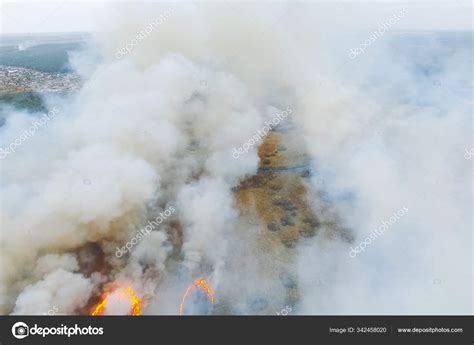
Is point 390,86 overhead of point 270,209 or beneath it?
beneath

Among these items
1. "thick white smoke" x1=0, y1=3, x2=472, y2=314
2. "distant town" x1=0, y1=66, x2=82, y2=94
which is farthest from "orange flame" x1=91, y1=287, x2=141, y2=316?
"distant town" x1=0, y1=66, x2=82, y2=94

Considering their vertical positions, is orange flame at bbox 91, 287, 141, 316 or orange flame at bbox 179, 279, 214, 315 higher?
orange flame at bbox 91, 287, 141, 316

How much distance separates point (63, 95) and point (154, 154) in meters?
32.3

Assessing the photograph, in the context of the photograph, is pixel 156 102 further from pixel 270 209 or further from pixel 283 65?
pixel 283 65

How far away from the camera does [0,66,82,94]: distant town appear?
186 feet

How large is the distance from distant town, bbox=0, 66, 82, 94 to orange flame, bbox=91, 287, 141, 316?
144ft

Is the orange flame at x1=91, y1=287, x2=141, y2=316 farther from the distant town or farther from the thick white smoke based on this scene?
the distant town

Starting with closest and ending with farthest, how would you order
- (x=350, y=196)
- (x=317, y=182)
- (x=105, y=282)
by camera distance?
(x=105, y=282)
(x=350, y=196)
(x=317, y=182)

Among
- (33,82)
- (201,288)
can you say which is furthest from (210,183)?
(33,82)

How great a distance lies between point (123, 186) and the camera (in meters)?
21.7

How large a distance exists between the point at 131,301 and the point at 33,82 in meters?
60.7

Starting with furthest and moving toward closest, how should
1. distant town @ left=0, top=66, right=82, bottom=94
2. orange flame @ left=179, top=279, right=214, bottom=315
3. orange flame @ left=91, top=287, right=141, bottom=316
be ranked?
1. distant town @ left=0, top=66, right=82, bottom=94
2. orange flame @ left=179, top=279, right=214, bottom=315
3. orange flame @ left=91, top=287, right=141, bottom=316

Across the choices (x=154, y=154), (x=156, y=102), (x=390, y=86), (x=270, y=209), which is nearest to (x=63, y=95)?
(x=156, y=102)

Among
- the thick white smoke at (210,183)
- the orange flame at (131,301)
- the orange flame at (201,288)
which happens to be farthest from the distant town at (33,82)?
the orange flame at (201,288)
